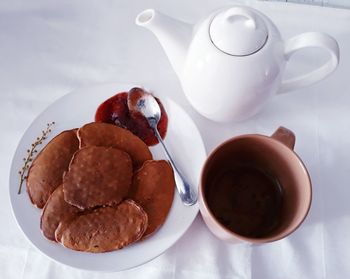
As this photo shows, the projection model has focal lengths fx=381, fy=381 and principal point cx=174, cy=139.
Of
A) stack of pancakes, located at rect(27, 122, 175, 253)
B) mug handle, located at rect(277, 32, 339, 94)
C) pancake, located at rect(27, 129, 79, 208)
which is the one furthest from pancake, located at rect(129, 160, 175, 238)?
mug handle, located at rect(277, 32, 339, 94)

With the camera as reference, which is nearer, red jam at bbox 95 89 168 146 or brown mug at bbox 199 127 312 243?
brown mug at bbox 199 127 312 243

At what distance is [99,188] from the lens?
55 centimetres

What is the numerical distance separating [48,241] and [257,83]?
14.7 inches

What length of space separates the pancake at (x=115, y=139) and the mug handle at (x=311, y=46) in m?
0.24

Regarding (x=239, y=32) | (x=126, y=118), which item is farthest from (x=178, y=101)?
(x=239, y=32)

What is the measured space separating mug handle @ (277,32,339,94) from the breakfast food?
24cm

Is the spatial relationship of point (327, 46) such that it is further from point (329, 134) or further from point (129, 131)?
point (129, 131)

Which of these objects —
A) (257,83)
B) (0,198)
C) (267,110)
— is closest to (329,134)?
(267,110)

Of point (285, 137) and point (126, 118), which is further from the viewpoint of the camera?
point (126, 118)

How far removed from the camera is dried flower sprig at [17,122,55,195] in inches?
23.0

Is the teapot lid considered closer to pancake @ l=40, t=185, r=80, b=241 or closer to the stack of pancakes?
the stack of pancakes

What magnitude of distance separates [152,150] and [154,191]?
0.26ft

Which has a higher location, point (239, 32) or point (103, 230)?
point (239, 32)

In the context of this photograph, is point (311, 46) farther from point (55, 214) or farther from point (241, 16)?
point (55, 214)
